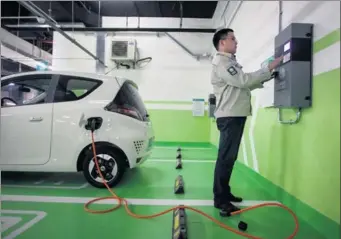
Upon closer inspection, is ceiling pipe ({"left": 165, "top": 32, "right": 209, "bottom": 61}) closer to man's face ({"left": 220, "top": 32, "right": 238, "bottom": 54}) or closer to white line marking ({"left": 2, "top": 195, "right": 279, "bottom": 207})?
man's face ({"left": 220, "top": 32, "right": 238, "bottom": 54})

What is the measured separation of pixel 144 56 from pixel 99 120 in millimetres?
4911

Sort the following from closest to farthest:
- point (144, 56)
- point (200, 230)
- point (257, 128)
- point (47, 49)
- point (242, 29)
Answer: point (200, 230)
point (257, 128)
point (242, 29)
point (144, 56)
point (47, 49)

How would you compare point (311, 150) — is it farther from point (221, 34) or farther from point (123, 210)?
point (123, 210)

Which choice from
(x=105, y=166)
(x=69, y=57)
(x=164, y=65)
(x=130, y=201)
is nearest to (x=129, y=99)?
(x=105, y=166)

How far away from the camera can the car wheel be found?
8.64 feet

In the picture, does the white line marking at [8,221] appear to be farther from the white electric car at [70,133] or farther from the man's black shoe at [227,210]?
the man's black shoe at [227,210]

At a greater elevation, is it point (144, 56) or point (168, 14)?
point (168, 14)

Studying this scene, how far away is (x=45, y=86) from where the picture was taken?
9.05ft

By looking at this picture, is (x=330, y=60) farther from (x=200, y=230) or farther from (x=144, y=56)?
(x=144, y=56)

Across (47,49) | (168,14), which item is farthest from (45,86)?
(47,49)

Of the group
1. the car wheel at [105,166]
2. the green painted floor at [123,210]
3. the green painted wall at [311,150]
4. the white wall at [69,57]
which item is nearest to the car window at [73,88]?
the car wheel at [105,166]

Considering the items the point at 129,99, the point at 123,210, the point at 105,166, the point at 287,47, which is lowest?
the point at 123,210

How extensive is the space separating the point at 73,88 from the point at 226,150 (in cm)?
187

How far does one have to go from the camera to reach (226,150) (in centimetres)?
205
